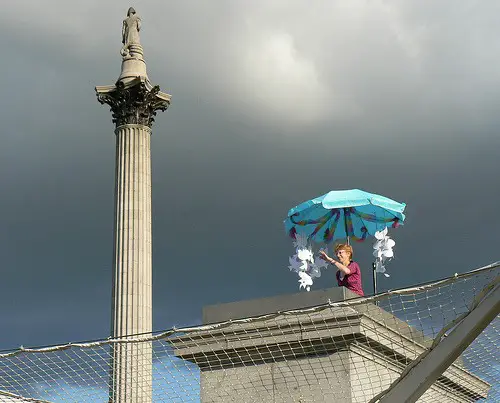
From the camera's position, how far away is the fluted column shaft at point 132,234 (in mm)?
29750

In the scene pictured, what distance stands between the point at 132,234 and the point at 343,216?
15.6m

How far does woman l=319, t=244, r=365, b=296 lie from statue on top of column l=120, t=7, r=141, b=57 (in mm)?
23523

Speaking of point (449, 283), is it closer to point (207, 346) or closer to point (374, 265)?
point (207, 346)

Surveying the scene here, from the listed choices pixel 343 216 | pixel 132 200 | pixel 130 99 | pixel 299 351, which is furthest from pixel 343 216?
pixel 130 99

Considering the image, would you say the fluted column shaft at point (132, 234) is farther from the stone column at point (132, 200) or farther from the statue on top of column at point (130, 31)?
the statue on top of column at point (130, 31)

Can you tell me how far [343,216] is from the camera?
1609cm

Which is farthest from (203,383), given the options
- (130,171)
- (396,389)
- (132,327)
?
(130,171)

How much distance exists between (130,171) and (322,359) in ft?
74.9

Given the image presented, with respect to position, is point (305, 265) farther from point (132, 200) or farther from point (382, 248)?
point (132, 200)

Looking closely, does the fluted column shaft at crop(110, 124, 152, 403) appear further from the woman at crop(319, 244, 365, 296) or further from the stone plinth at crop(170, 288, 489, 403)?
the stone plinth at crop(170, 288, 489, 403)

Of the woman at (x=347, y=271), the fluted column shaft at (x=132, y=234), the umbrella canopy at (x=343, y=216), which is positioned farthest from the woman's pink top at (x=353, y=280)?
the fluted column shaft at (x=132, y=234)

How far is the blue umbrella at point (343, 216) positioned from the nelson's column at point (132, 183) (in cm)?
1390

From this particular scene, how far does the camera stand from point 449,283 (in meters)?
8.25

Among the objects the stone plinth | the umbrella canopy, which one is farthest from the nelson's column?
the stone plinth
